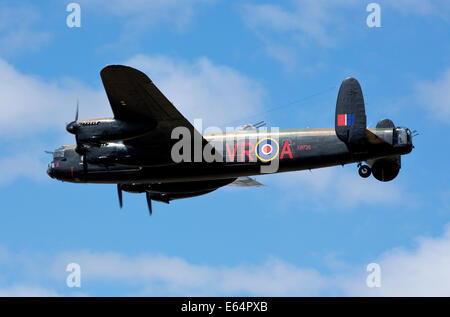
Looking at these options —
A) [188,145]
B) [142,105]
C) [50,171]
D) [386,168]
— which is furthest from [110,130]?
[386,168]

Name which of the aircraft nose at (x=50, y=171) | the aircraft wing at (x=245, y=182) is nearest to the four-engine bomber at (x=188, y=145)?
the aircraft nose at (x=50, y=171)

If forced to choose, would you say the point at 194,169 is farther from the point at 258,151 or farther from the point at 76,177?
the point at 76,177

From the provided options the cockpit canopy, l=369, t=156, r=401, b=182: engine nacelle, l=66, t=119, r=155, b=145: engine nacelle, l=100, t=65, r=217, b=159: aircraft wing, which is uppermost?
l=100, t=65, r=217, b=159: aircraft wing

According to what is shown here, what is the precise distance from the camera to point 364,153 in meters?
28.4

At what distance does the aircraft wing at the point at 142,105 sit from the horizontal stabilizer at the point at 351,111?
5.69 metres

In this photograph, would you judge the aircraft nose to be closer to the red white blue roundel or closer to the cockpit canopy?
the red white blue roundel

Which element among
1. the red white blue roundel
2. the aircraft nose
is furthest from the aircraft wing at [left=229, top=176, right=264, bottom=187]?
the aircraft nose

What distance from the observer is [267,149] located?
29547mm

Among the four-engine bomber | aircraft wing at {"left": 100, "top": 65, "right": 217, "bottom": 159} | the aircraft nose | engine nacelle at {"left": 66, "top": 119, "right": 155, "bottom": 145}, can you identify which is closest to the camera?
aircraft wing at {"left": 100, "top": 65, "right": 217, "bottom": 159}

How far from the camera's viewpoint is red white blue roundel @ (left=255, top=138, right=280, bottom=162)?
29.5 meters

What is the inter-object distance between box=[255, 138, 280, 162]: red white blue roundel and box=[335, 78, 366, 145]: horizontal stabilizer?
2940mm

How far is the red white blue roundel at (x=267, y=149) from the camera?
2947 centimetres
